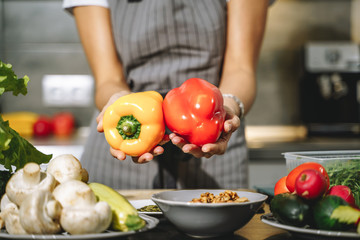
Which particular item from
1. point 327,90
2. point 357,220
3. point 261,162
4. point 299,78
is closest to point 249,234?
point 357,220

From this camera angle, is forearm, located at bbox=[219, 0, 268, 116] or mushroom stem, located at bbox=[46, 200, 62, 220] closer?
mushroom stem, located at bbox=[46, 200, 62, 220]

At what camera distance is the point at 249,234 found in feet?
2.11

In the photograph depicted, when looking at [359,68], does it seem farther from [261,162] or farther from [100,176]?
[100,176]

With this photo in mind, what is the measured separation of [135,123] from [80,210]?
40 centimetres

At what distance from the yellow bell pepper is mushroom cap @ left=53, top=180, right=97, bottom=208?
35 centimetres

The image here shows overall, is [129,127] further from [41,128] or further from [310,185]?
[41,128]

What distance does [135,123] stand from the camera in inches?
36.0

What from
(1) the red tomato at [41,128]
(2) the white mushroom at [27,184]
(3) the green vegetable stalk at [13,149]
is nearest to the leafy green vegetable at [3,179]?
(3) the green vegetable stalk at [13,149]

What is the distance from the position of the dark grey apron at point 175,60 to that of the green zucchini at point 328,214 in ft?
2.56

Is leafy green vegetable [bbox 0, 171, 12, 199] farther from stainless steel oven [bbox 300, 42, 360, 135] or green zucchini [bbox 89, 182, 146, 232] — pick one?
stainless steel oven [bbox 300, 42, 360, 135]

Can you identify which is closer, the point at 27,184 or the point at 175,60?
the point at 27,184

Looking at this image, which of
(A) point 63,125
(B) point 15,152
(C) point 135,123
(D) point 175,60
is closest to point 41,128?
(A) point 63,125

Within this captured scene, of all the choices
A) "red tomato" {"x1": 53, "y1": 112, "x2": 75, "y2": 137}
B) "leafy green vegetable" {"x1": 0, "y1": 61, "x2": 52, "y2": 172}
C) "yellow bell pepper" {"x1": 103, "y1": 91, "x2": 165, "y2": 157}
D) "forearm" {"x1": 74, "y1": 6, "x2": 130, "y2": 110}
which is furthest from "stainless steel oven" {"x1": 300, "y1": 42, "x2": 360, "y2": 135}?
"leafy green vegetable" {"x1": 0, "y1": 61, "x2": 52, "y2": 172}

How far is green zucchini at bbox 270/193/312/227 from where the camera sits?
56cm
